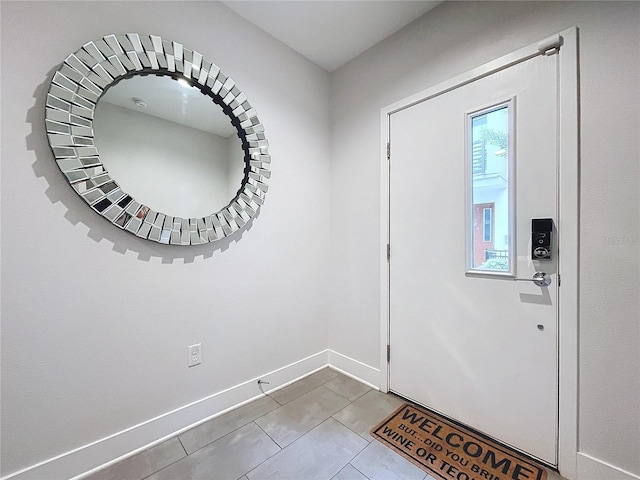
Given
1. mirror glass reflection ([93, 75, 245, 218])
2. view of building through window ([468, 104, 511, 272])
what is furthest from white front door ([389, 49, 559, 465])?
mirror glass reflection ([93, 75, 245, 218])

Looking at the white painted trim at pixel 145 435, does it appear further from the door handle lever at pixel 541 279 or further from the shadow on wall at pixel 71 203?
the door handle lever at pixel 541 279

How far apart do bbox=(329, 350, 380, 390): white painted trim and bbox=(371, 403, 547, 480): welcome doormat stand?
0.34 meters

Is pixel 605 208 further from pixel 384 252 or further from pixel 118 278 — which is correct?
pixel 118 278

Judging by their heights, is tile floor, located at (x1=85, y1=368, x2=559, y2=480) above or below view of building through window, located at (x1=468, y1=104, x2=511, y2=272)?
below

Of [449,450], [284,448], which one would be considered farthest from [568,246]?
[284,448]

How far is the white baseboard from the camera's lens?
1.13 meters

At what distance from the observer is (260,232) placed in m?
1.90

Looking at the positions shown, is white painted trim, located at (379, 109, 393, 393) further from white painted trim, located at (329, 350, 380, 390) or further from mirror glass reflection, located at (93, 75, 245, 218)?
mirror glass reflection, located at (93, 75, 245, 218)

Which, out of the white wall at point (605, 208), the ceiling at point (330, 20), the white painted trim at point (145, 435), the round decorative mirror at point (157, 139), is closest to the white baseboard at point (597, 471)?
the white wall at point (605, 208)

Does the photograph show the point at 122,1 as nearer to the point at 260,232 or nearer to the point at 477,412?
the point at 260,232

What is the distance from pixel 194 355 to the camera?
1.59 m

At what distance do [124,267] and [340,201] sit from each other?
1558 millimetres

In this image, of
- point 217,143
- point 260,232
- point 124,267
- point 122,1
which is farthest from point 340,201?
point 122,1

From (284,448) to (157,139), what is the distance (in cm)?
178
